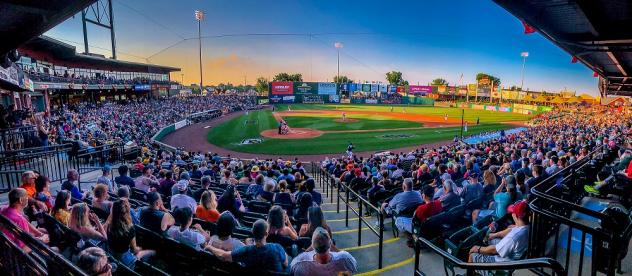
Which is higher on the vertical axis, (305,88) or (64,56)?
(64,56)

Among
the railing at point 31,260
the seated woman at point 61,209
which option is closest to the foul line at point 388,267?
the railing at point 31,260

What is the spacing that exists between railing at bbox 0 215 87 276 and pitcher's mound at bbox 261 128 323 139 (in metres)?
29.4

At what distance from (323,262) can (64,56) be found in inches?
1978

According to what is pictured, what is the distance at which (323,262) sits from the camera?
3473 mm

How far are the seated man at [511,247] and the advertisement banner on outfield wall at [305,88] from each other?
3257 inches

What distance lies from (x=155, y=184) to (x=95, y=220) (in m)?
4.43

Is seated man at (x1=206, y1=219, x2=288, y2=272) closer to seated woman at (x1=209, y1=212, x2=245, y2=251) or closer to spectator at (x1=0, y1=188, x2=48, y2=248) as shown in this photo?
seated woman at (x1=209, y1=212, x2=245, y2=251)

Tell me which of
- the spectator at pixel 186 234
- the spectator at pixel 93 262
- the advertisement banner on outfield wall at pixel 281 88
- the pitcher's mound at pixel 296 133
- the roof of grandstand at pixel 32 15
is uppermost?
the advertisement banner on outfield wall at pixel 281 88

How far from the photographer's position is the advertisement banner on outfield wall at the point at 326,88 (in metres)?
88.6

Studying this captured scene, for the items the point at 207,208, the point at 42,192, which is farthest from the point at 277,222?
the point at 42,192

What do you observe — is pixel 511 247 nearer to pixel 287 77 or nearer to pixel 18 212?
pixel 18 212

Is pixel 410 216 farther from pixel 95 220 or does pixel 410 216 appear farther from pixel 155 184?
pixel 155 184

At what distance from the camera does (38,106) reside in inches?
1341

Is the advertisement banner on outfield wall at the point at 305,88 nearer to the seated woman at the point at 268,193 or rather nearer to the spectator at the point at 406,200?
the seated woman at the point at 268,193
